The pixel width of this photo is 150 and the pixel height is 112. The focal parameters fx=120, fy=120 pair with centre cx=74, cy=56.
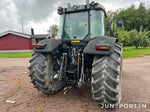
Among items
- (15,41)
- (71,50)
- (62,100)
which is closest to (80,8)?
(71,50)

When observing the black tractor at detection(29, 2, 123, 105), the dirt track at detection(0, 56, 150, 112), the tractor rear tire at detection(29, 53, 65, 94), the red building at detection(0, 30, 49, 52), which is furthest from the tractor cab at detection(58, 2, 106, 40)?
the red building at detection(0, 30, 49, 52)

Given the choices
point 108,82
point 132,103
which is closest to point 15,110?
point 108,82

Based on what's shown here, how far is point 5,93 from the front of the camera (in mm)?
3803

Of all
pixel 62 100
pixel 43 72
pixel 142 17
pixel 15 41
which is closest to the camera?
pixel 43 72

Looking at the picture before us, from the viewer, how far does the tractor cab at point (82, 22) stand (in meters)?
3.28

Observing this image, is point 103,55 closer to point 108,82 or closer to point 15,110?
point 108,82

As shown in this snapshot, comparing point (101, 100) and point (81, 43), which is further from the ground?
point (81, 43)

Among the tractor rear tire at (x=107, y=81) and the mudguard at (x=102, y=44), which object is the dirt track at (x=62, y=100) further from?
the mudguard at (x=102, y=44)

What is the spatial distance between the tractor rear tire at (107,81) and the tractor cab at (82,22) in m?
1.05

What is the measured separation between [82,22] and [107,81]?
6.00 ft

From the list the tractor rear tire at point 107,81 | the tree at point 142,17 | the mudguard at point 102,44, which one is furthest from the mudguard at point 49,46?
the tree at point 142,17

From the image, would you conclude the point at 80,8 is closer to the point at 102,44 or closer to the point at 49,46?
the point at 49,46

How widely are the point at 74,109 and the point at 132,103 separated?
1503 mm

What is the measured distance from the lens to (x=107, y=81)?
2.35 meters
